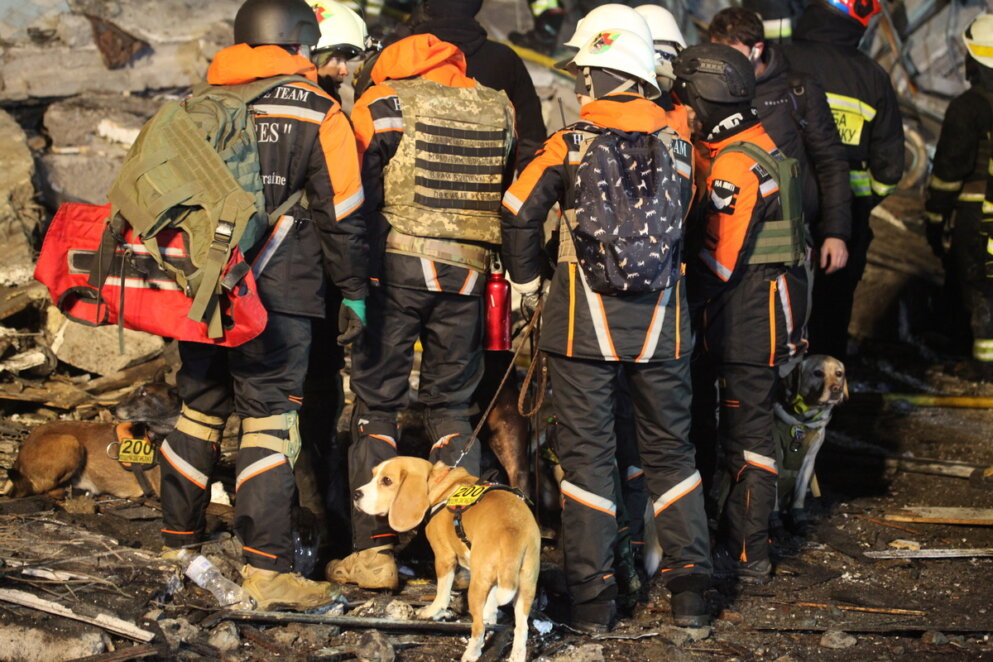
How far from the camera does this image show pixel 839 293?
740cm

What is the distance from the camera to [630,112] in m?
4.64

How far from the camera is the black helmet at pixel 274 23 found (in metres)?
4.60

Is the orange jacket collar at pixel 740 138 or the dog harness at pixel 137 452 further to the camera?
the dog harness at pixel 137 452

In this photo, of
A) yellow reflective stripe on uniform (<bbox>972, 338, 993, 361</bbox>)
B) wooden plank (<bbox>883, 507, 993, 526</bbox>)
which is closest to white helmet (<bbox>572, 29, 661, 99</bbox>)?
wooden plank (<bbox>883, 507, 993, 526</bbox>)

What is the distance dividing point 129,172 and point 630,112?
202 centimetres

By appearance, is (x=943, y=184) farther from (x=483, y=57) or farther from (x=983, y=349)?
(x=483, y=57)

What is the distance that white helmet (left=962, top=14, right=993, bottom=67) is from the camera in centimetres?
790

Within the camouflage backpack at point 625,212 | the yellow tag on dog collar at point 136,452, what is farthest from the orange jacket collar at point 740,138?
the yellow tag on dog collar at point 136,452

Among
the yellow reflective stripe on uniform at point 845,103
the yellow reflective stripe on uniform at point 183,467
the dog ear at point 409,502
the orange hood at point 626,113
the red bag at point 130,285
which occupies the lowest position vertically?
the yellow reflective stripe on uniform at point 183,467

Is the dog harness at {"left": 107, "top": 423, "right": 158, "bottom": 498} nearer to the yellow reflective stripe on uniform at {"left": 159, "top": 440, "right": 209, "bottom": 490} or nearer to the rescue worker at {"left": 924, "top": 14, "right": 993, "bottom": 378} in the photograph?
the yellow reflective stripe on uniform at {"left": 159, "top": 440, "right": 209, "bottom": 490}

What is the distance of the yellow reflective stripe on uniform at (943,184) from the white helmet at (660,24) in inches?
122

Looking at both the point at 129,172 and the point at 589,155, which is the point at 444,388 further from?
the point at 129,172

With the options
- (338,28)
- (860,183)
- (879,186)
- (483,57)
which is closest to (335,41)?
(338,28)

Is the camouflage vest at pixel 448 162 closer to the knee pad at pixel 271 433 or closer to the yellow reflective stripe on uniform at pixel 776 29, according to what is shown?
the knee pad at pixel 271 433
